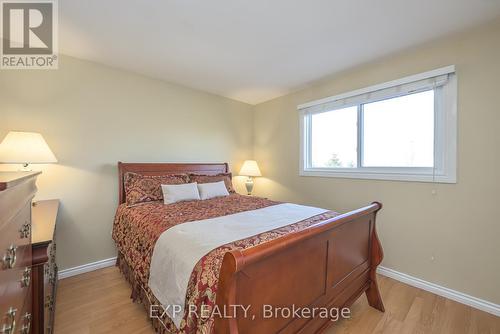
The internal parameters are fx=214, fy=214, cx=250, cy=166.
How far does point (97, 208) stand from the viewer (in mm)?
2465

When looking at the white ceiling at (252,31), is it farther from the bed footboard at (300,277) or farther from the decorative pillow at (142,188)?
the bed footboard at (300,277)

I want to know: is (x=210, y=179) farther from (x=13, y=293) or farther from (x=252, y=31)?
(x=13, y=293)

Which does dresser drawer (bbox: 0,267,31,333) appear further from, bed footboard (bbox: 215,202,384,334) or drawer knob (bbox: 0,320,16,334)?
bed footboard (bbox: 215,202,384,334)

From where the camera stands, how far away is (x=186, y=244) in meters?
1.26

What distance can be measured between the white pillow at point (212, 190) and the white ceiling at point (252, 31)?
144cm

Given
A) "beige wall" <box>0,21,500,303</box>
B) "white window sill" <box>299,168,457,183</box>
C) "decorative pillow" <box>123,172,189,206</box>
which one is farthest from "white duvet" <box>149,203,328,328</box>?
"beige wall" <box>0,21,500,303</box>

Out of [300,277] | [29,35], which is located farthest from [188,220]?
[29,35]

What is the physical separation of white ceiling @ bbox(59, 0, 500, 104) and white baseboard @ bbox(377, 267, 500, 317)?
231 centimetres

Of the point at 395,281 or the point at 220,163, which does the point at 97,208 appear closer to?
the point at 220,163

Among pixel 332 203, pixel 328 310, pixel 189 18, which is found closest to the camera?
pixel 328 310

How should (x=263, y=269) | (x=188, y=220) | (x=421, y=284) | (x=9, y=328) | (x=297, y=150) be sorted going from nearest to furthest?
(x=9, y=328), (x=263, y=269), (x=188, y=220), (x=421, y=284), (x=297, y=150)

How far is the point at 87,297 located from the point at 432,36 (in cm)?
390

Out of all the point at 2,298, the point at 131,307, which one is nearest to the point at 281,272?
the point at 2,298

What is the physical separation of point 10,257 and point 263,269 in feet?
2.91
